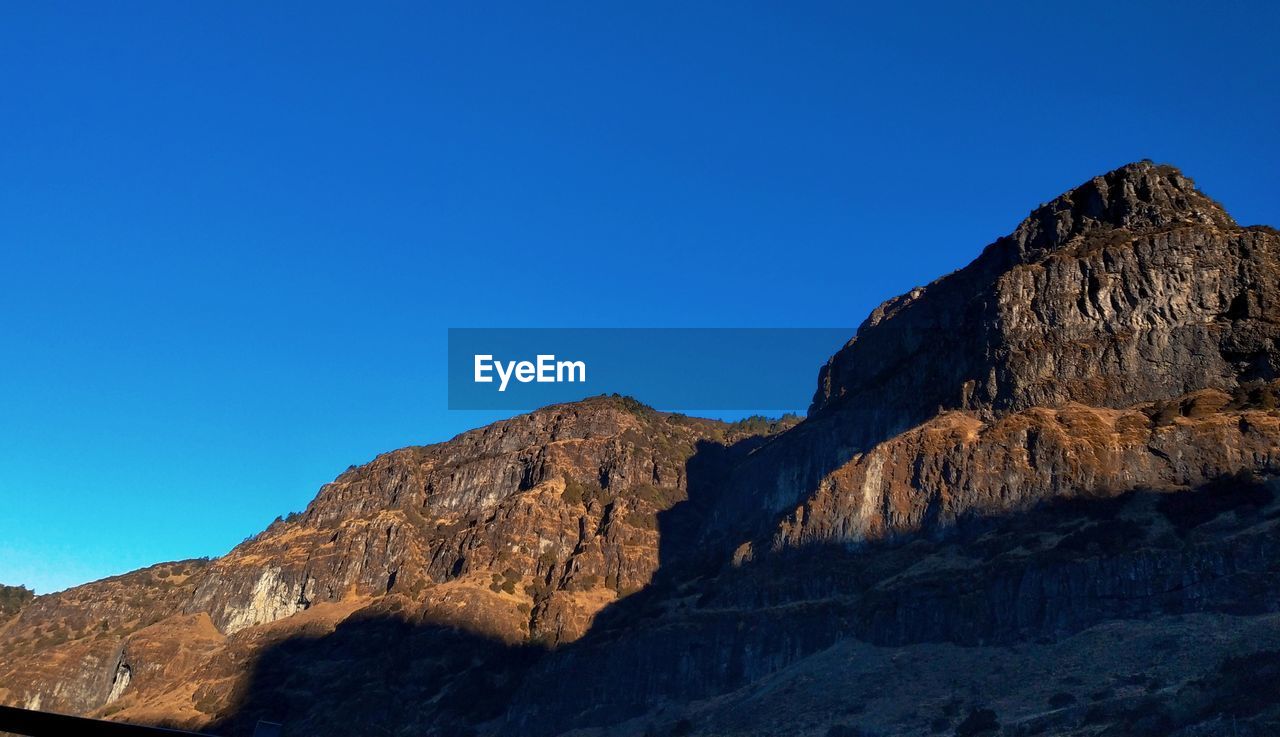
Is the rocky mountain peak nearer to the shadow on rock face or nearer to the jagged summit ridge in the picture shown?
the jagged summit ridge

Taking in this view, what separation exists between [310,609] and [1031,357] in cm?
11992

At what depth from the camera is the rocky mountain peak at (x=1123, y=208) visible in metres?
129

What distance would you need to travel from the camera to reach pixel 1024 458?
4323 inches

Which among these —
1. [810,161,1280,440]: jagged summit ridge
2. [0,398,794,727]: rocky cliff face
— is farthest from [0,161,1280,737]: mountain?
[0,398,794,727]: rocky cliff face

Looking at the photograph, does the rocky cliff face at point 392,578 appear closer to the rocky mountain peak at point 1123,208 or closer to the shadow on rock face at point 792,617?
the shadow on rock face at point 792,617

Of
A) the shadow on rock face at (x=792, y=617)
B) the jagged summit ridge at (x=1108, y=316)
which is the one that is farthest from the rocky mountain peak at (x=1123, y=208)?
the shadow on rock face at (x=792, y=617)

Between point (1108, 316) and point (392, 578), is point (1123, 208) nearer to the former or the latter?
point (1108, 316)

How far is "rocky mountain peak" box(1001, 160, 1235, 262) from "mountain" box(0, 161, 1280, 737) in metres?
0.49

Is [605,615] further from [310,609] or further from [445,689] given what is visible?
[310,609]

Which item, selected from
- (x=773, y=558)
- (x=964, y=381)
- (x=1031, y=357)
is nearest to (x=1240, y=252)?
(x=1031, y=357)

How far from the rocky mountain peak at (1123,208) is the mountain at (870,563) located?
1.61 ft

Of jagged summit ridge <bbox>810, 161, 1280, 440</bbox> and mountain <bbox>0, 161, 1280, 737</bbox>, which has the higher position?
jagged summit ridge <bbox>810, 161, 1280, 440</bbox>

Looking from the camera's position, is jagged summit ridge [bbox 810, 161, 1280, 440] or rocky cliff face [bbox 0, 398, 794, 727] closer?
jagged summit ridge [bbox 810, 161, 1280, 440]

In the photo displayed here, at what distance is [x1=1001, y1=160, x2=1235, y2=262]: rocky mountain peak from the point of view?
12938 centimetres
